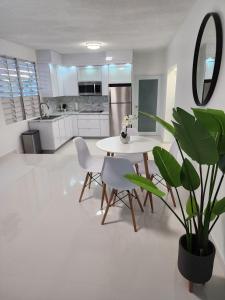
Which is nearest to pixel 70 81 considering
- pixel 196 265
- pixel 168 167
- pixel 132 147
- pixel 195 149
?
pixel 132 147

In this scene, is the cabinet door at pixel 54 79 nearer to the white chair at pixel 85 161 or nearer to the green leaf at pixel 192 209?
the white chair at pixel 85 161

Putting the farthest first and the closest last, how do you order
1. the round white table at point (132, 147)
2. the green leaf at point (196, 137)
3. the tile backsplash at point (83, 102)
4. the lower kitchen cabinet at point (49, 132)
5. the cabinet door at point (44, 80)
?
the tile backsplash at point (83, 102)
the cabinet door at point (44, 80)
the lower kitchen cabinet at point (49, 132)
the round white table at point (132, 147)
the green leaf at point (196, 137)

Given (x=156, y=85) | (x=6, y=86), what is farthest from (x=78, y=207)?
(x=156, y=85)

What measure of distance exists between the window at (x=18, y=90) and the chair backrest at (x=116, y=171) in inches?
127

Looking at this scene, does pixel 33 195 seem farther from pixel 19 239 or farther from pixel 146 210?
pixel 146 210

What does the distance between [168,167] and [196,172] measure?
0.63 ft

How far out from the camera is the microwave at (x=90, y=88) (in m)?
6.17

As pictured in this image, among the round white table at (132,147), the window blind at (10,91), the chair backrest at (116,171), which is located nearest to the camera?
the chair backrest at (116,171)

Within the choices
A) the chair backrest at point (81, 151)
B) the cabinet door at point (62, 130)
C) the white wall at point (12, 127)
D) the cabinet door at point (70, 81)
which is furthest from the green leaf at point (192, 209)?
the cabinet door at point (70, 81)

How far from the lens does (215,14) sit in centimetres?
194

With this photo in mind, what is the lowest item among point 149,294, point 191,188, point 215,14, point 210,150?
point 149,294

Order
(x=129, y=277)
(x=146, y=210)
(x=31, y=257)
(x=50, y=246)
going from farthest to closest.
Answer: (x=146, y=210)
(x=50, y=246)
(x=31, y=257)
(x=129, y=277)

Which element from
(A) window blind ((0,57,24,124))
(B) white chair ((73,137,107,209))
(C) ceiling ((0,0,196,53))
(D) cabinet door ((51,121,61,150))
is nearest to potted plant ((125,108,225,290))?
(B) white chair ((73,137,107,209))

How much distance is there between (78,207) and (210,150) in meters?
2.06
